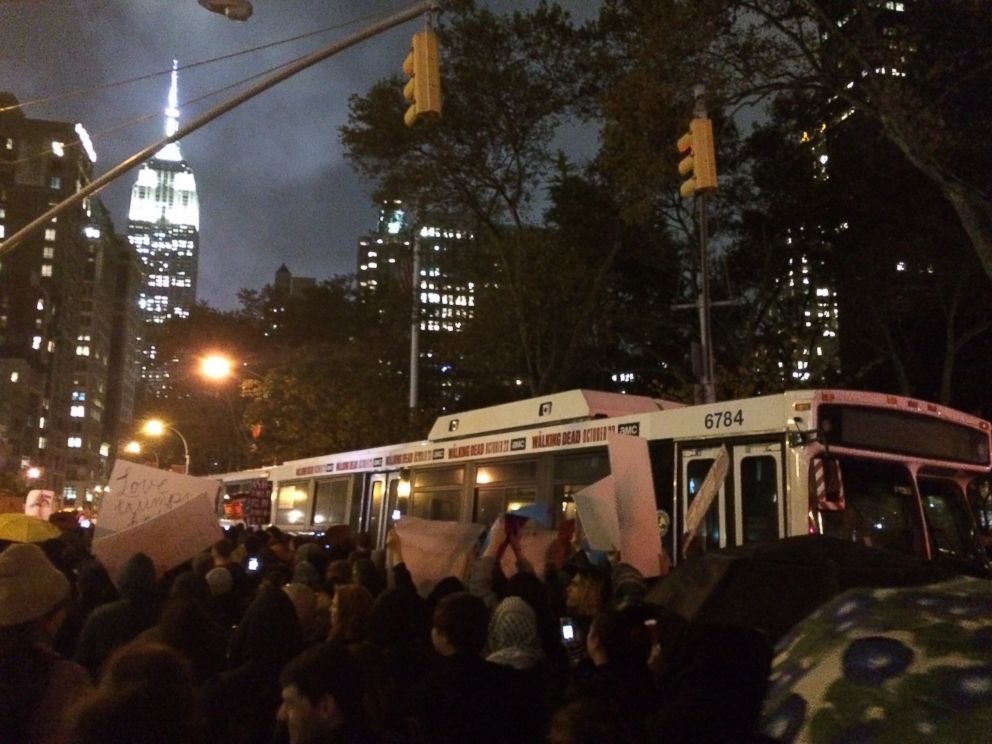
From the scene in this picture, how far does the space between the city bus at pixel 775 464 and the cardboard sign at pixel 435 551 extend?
7.45ft

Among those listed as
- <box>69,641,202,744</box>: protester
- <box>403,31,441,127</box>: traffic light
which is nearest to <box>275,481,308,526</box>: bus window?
<box>403,31,441,127</box>: traffic light

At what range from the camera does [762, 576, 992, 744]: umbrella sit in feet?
6.49

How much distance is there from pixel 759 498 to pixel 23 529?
6737mm

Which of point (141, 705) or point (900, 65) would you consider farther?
point (900, 65)

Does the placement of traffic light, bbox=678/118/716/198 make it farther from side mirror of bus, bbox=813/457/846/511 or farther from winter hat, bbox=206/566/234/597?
winter hat, bbox=206/566/234/597

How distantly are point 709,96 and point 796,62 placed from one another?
1369 mm

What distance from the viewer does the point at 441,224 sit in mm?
24719

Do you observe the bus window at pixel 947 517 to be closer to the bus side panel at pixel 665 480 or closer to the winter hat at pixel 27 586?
the bus side panel at pixel 665 480

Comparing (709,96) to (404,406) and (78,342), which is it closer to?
(404,406)

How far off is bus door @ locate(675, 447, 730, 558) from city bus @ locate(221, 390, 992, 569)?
0.6 inches

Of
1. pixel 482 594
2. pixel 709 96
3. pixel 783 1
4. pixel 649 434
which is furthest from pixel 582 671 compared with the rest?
pixel 783 1

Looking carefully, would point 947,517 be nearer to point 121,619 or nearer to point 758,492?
point 758,492

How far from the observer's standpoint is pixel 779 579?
4.66m

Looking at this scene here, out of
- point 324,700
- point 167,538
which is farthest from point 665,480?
point 324,700
